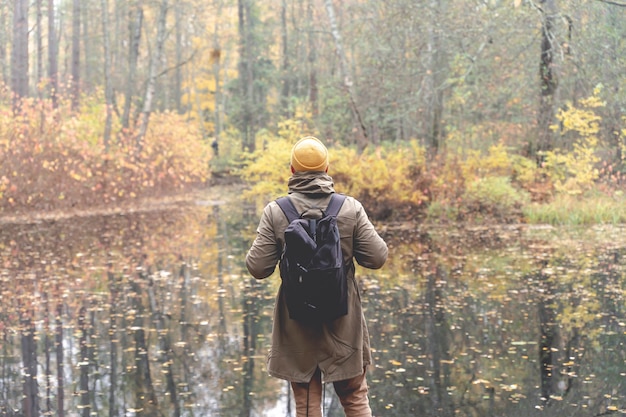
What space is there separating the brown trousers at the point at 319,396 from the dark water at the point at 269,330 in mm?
1298

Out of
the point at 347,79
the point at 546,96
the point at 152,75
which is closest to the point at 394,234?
the point at 347,79

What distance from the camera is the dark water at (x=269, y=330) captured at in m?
5.49

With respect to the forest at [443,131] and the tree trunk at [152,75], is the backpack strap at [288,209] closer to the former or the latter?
the forest at [443,131]

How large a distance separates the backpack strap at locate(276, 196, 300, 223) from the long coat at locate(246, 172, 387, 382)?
0.02 m

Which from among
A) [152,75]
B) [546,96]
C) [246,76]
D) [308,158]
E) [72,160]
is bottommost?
[72,160]

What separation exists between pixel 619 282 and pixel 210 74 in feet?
148

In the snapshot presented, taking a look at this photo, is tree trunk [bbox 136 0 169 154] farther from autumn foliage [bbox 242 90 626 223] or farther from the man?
the man

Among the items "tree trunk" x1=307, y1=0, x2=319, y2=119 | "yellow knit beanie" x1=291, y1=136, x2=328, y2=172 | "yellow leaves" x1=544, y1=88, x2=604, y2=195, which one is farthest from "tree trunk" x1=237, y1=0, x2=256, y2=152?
"yellow knit beanie" x1=291, y1=136, x2=328, y2=172

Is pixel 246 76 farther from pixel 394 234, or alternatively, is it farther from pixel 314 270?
pixel 314 270

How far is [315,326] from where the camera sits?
3875mm

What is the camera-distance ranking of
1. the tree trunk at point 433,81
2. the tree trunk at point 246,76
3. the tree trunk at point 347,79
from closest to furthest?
the tree trunk at point 433,81 < the tree trunk at point 347,79 < the tree trunk at point 246,76

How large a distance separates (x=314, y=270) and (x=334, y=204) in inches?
15.8

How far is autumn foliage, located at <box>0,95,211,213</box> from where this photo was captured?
1962cm

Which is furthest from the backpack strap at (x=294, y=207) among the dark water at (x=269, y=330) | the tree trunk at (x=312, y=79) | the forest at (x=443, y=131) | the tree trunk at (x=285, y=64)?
the tree trunk at (x=285, y=64)
